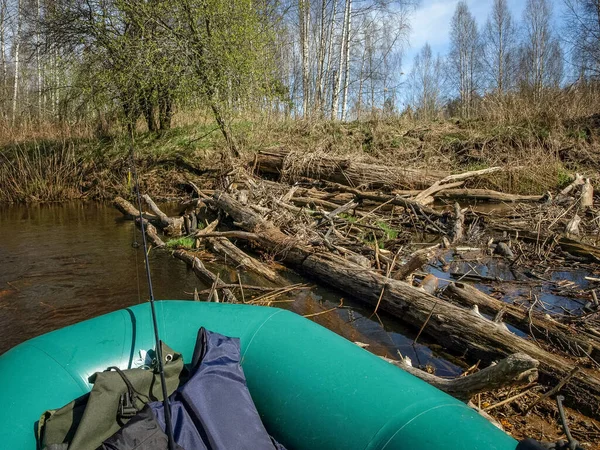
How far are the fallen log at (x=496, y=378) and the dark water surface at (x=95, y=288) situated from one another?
0.71 meters

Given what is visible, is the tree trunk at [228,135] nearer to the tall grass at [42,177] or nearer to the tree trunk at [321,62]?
the tall grass at [42,177]

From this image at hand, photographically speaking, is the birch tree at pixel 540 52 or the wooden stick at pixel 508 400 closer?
the wooden stick at pixel 508 400

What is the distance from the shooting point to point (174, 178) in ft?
39.1

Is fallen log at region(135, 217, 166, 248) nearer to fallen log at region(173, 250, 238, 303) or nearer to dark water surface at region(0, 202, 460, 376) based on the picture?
dark water surface at region(0, 202, 460, 376)

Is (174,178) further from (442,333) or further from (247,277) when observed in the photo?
(442,333)

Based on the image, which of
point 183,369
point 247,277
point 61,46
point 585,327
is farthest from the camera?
point 61,46

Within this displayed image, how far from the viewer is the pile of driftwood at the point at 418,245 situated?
323 cm

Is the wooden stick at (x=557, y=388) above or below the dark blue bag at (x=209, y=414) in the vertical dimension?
below

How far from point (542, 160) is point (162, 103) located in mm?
8933

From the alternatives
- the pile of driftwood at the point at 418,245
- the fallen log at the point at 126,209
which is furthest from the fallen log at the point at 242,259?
the fallen log at the point at 126,209

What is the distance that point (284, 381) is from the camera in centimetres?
208

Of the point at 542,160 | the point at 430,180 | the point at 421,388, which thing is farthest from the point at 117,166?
the point at 421,388

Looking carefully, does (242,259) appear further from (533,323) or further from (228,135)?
(228,135)

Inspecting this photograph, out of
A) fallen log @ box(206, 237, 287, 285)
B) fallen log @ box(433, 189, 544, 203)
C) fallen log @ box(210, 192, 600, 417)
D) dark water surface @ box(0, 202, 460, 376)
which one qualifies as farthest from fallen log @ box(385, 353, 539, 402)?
fallen log @ box(433, 189, 544, 203)
